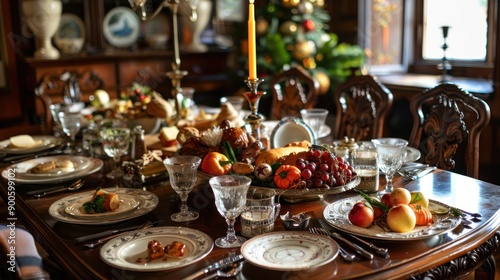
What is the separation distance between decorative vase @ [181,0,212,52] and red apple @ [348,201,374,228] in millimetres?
3784

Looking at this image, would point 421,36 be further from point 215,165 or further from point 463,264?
point 463,264

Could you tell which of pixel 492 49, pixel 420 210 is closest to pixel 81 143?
pixel 420 210

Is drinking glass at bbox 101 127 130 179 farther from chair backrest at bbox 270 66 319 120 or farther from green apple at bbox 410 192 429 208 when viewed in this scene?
chair backrest at bbox 270 66 319 120

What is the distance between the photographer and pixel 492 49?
3799 mm

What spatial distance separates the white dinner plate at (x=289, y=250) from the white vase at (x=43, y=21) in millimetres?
3534

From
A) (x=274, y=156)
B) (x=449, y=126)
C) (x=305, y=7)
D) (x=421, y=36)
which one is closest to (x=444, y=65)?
(x=421, y=36)

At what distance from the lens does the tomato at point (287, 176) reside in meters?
1.41

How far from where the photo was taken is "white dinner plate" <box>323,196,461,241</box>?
1.21m

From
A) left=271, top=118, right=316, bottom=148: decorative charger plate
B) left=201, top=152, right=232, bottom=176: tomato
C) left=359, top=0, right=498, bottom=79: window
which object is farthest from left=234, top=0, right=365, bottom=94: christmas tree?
left=201, top=152, right=232, bottom=176: tomato

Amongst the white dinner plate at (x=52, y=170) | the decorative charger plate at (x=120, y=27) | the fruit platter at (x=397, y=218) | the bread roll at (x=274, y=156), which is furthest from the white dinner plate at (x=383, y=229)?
the decorative charger plate at (x=120, y=27)

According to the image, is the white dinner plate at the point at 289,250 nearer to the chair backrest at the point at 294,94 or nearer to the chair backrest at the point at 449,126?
the chair backrest at the point at 449,126

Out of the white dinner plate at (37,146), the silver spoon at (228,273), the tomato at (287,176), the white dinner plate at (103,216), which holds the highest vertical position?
the tomato at (287,176)

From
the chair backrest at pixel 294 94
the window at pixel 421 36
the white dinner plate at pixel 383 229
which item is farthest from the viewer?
the window at pixel 421 36

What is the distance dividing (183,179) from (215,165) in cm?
15
